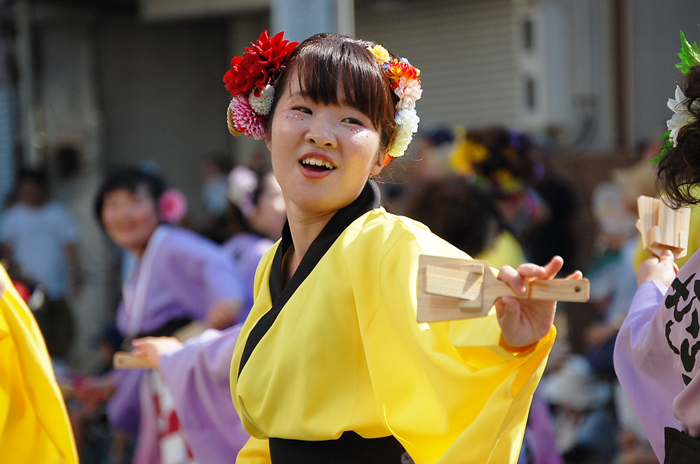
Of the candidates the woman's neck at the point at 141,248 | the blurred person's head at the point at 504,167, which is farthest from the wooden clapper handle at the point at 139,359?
the blurred person's head at the point at 504,167

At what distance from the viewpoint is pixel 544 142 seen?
7383 mm

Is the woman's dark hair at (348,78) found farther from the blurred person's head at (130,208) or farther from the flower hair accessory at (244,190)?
the flower hair accessory at (244,190)

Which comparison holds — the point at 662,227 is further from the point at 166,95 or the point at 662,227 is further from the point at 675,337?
the point at 166,95

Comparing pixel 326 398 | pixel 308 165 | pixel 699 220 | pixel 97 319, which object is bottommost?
pixel 97 319

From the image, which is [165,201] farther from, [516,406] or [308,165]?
[516,406]

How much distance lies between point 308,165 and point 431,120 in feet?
22.0

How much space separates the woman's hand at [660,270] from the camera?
202 cm

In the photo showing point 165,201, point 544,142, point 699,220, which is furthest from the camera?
point 544,142

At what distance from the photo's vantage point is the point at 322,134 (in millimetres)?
1801

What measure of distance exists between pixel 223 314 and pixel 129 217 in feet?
2.86

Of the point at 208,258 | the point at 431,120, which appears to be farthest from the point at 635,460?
the point at 431,120

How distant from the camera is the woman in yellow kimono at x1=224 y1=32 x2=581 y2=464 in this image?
1.48 metres

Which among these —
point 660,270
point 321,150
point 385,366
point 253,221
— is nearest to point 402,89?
point 321,150

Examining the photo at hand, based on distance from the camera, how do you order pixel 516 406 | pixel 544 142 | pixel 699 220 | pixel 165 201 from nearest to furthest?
pixel 516 406 → pixel 699 220 → pixel 165 201 → pixel 544 142
